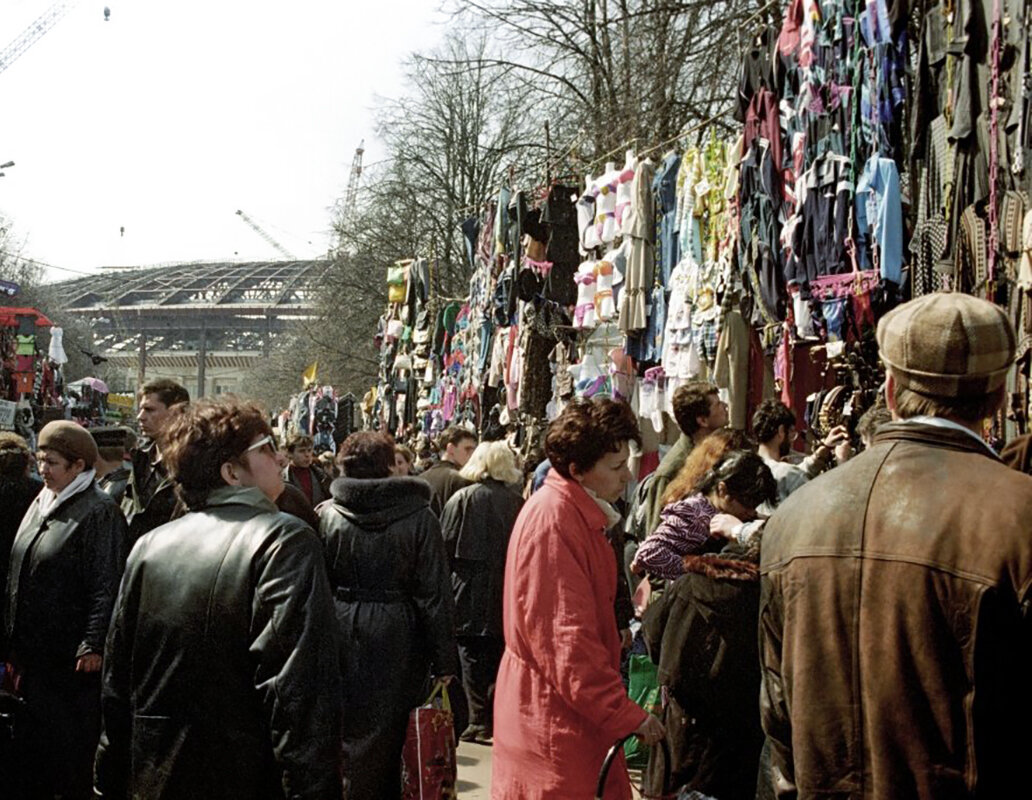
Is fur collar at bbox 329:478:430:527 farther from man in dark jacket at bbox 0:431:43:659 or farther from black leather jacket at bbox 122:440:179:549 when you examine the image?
man in dark jacket at bbox 0:431:43:659

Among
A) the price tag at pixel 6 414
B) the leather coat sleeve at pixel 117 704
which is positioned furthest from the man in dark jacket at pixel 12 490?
the price tag at pixel 6 414

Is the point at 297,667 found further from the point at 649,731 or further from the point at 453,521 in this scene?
the point at 453,521

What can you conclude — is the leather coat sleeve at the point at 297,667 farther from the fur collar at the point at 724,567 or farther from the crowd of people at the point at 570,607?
the fur collar at the point at 724,567

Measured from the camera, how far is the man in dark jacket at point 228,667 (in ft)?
11.1

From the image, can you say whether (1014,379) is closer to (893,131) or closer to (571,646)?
(893,131)

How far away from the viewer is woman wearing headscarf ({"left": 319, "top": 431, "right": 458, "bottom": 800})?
17.9 ft

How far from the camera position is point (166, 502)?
5680 millimetres

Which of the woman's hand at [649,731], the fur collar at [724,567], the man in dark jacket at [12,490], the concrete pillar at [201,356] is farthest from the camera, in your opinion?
the concrete pillar at [201,356]

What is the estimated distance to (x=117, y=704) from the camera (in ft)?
12.0

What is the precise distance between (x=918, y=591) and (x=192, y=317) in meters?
142

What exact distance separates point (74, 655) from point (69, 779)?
504 millimetres

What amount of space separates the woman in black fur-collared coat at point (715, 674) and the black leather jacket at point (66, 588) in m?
2.25

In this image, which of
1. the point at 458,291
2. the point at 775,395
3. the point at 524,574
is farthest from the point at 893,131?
the point at 458,291

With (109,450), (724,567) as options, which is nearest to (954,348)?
(724,567)
